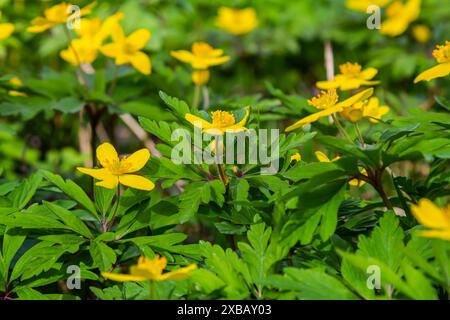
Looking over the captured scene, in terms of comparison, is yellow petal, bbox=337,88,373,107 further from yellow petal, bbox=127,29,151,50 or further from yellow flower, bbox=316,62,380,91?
yellow petal, bbox=127,29,151,50

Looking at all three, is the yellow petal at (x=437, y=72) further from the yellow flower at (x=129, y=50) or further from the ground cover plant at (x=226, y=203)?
the yellow flower at (x=129, y=50)

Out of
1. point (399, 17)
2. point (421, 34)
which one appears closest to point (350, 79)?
point (399, 17)

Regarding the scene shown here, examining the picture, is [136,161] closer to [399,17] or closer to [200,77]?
[200,77]

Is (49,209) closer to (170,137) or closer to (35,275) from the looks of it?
(35,275)

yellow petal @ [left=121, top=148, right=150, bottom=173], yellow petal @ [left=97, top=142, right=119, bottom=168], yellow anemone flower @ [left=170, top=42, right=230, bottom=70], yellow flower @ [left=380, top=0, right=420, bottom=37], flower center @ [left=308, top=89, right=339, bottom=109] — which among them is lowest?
yellow petal @ [left=121, top=148, right=150, bottom=173]

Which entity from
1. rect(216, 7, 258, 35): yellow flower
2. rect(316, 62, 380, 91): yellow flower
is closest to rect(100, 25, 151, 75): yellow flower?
rect(316, 62, 380, 91): yellow flower

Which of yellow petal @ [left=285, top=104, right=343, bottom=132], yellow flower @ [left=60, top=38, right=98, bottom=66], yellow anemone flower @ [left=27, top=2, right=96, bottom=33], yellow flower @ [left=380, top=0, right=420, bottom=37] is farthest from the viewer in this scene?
yellow flower @ [left=380, top=0, right=420, bottom=37]
